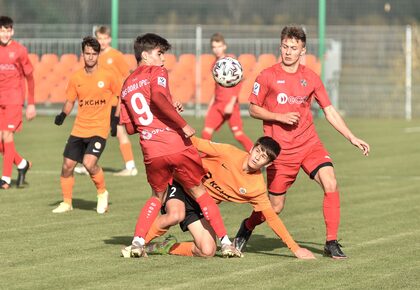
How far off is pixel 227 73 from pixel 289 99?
1216 mm

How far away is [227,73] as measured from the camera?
12.3 m

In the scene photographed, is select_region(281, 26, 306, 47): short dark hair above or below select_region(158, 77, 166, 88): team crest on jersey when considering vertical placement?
above

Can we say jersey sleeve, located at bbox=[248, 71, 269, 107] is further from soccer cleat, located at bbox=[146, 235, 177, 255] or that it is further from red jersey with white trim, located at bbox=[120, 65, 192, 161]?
soccer cleat, located at bbox=[146, 235, 177, 255]

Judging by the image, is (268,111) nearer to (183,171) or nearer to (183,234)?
(183,171)

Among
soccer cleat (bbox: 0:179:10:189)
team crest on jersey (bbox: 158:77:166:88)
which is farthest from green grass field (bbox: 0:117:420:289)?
team crest on jersey (bbox: 158:77:166:88)

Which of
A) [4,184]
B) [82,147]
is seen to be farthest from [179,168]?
[4,184]

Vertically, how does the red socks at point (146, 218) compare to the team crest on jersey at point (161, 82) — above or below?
below

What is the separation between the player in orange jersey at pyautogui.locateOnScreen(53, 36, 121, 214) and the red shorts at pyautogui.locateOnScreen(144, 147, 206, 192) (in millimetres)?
3674

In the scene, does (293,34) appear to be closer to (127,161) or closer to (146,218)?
(146,218)

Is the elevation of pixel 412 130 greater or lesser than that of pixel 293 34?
lesser

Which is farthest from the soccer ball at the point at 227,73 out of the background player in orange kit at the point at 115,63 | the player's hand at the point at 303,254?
the background player in orange kit at the point at 115,63

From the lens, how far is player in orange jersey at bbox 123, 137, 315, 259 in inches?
421

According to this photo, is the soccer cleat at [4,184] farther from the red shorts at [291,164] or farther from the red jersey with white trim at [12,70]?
the red shorts at [291,164]

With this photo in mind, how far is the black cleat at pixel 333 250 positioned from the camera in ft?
35.7
